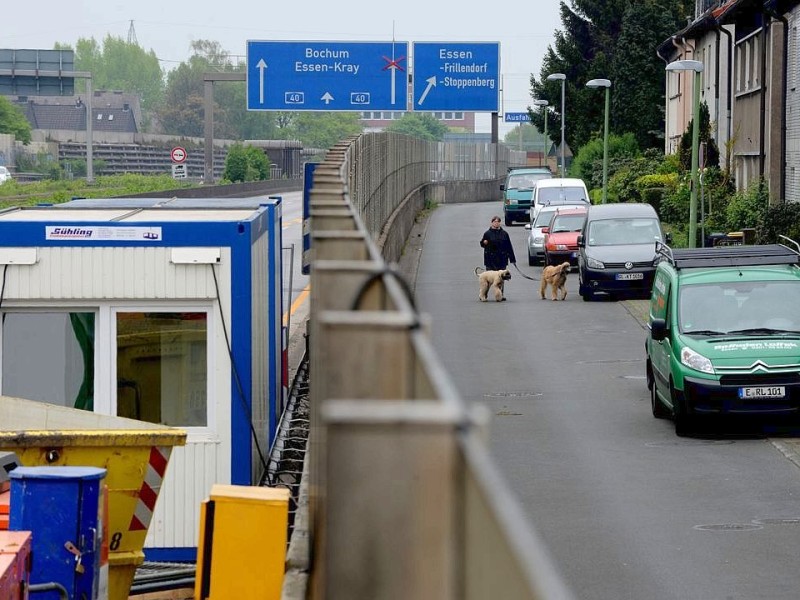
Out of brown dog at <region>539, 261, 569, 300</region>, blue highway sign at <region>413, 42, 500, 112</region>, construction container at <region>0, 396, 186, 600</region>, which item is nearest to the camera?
construction container at <region>0, 396, 186, 600</region>

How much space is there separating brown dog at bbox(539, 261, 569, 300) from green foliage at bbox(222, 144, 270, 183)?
57.2 meters

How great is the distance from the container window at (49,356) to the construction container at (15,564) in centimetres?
332

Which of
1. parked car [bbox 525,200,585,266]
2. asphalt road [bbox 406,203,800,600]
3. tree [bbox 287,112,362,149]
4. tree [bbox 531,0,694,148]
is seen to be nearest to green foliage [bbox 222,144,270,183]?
tree [bbox 531,0,694,148]

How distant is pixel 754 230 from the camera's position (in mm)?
35625

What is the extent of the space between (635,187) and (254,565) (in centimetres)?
4809

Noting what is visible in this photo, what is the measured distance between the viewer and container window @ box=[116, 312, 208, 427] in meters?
11.1

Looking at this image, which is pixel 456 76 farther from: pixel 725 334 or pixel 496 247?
pixel 725 334

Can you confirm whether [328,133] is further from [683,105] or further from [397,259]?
[397,259]

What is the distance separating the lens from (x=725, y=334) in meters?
18.0

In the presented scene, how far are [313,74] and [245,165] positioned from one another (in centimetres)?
4164

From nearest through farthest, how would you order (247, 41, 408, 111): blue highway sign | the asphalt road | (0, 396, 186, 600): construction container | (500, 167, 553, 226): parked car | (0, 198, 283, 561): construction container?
1. (0, 396, 186, 600): construction container
2. (0, 198, 283, 561): construction container
3. the asphalt road
4. (247, 41, 408, 111): blue highway sign
5. (500, 167, 553, 226): parked car

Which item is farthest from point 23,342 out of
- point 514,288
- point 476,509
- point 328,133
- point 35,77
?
point 328,133

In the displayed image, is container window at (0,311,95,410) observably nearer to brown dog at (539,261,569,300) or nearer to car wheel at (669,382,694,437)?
car wheel at (669,382,694,437)

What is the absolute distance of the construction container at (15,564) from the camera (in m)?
7.07
